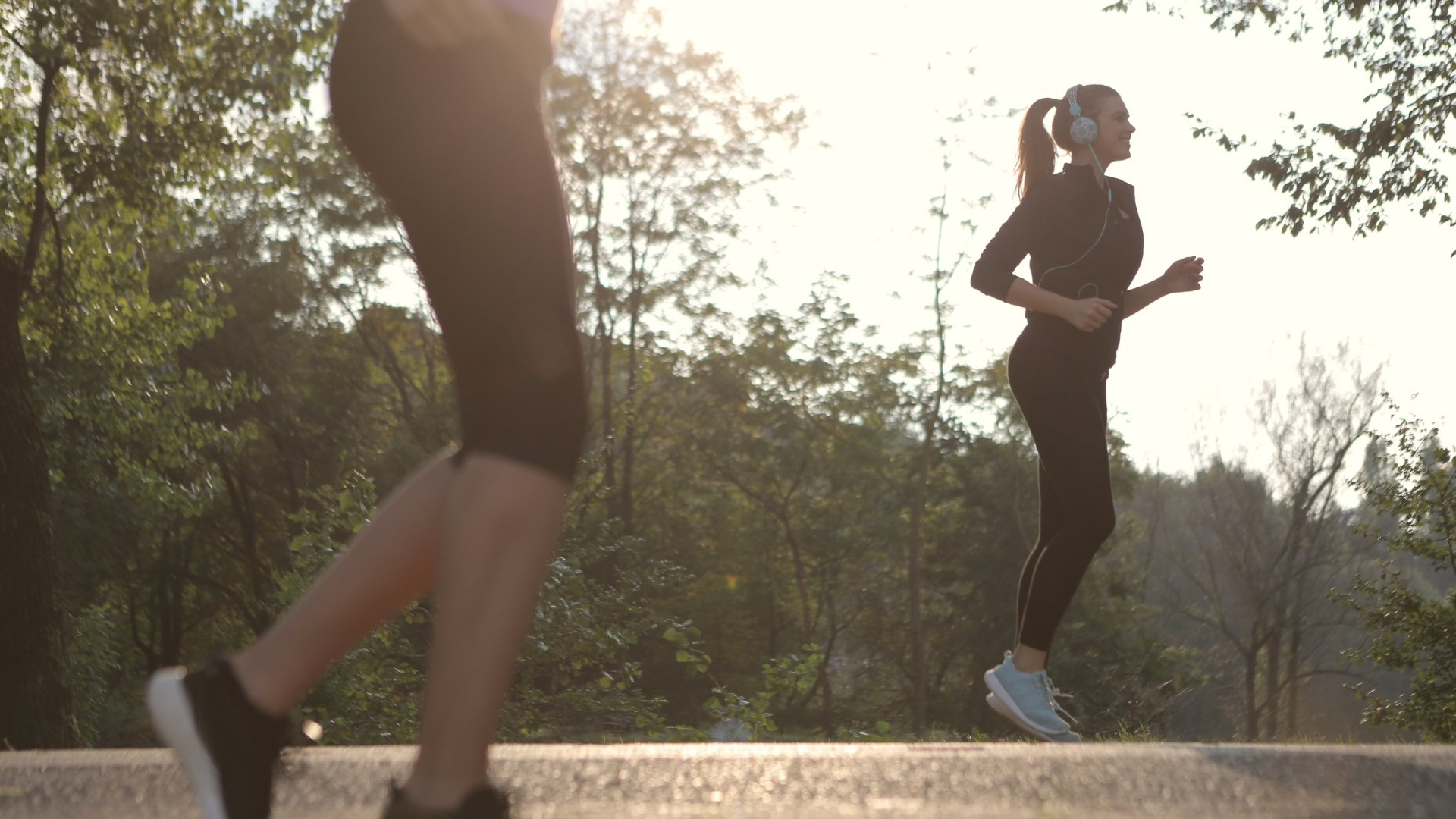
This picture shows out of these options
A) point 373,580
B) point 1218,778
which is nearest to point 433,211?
point 373,580

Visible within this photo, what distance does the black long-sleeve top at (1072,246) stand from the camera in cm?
443

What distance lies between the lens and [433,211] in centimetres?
197

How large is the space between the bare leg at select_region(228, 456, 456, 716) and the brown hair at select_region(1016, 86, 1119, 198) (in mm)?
3165

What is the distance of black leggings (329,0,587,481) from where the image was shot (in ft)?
6.33

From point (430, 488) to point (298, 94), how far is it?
11.4 m

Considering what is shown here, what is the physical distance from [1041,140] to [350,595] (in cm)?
345

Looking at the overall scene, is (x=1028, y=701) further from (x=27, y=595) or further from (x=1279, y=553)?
(x=1279, y=553)

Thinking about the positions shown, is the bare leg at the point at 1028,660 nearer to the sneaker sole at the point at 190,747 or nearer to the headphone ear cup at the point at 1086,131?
the headphone ear cup at the point at 1086,131

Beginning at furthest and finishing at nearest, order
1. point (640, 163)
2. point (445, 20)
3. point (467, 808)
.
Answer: point (640, 163) < point (445, 20) < point (467, 808)

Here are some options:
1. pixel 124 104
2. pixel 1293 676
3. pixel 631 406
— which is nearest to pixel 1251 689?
pixel 1293 676

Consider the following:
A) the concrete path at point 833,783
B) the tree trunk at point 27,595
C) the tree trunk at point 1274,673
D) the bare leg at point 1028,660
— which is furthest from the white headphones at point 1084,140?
the tree trunk at point 1274,673

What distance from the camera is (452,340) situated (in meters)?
1.95

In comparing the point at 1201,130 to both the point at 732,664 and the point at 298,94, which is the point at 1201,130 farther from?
the point at 732,664

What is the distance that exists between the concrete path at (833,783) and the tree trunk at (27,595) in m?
5.30
